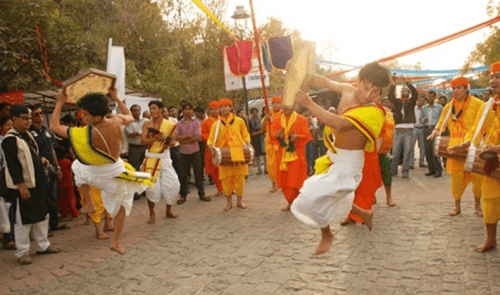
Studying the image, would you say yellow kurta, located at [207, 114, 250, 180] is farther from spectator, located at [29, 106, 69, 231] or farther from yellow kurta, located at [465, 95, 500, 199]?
yellow kurta, located at [465, 95, 500, 199]

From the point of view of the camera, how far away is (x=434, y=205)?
21.0 ft

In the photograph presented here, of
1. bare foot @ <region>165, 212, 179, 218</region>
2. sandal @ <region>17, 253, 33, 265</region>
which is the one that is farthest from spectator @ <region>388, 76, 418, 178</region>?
sandal @ <region>17, 253, 33, 265</region>

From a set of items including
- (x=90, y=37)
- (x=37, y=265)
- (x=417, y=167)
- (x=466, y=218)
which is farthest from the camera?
(x=90, y=37)

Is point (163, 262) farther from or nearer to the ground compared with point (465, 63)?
nearer to the ground

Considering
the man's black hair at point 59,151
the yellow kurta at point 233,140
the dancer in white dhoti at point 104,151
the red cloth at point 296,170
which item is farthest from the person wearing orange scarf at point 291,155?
the man's black hair at point 59,151

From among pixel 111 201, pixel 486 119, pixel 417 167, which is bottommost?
pixel 417 167

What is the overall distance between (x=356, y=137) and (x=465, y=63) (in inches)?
607

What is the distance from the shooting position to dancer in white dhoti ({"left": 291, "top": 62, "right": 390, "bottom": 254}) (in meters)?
3.31

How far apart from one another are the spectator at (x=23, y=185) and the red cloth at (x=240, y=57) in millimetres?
8461

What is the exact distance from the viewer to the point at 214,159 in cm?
696

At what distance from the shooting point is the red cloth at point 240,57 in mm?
12828

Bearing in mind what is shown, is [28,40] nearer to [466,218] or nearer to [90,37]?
[466,218]

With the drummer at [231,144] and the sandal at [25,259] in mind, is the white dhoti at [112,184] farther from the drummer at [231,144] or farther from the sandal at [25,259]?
the drummer at [231,144]

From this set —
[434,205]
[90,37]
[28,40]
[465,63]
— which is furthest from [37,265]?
[465,63]
